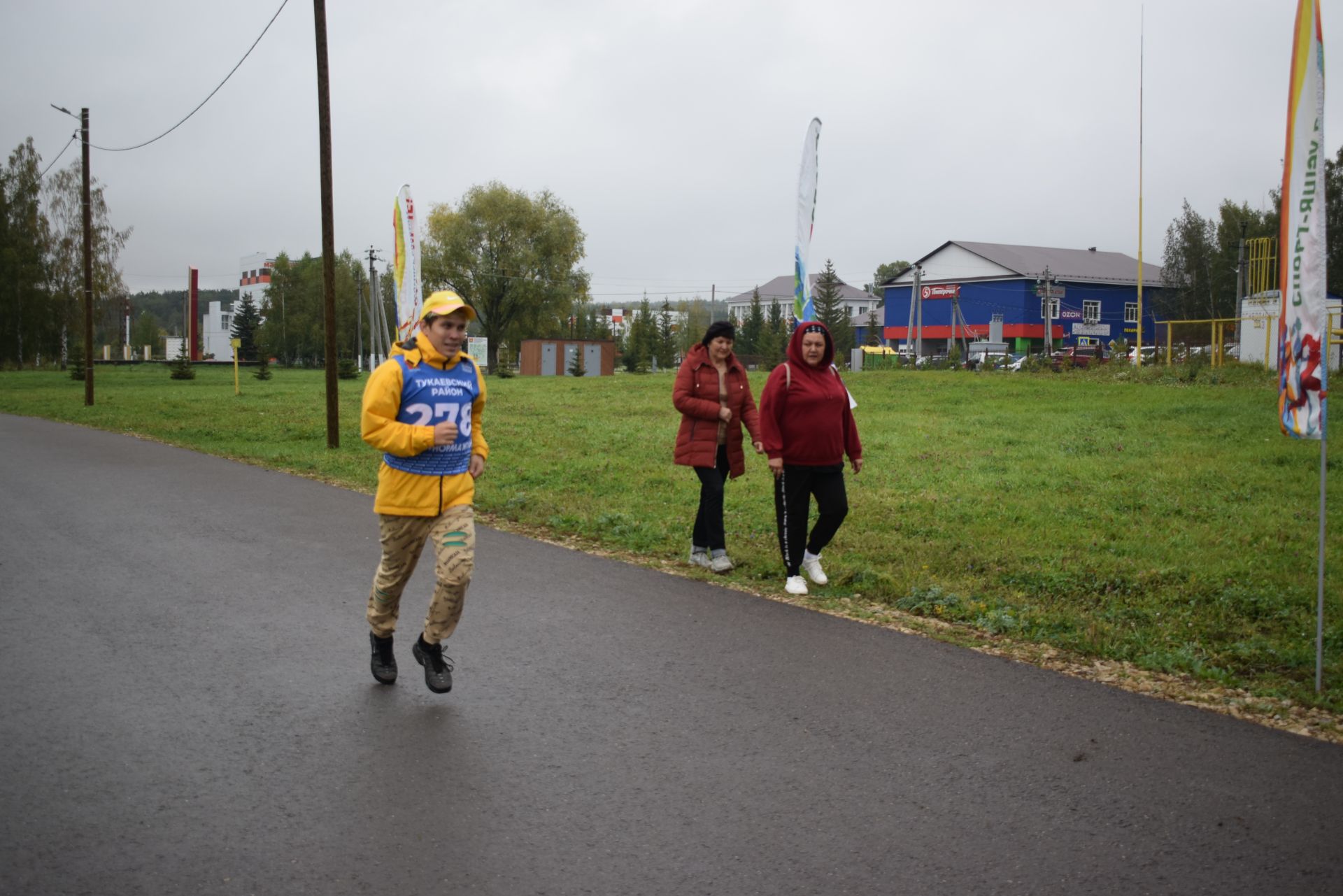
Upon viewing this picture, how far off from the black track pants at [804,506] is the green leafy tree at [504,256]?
245 feet

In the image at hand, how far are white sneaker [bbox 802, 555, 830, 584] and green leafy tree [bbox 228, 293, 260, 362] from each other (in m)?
106

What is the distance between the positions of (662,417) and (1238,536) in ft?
53.4

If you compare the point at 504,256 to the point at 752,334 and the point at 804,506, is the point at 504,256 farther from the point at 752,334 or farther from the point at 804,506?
the point at 804,506

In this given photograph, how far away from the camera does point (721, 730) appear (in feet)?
15.5

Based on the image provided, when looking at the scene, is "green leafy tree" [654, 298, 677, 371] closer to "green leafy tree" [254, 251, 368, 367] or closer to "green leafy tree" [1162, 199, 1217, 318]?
"green leafy tree" [254, 251, 368, 367]

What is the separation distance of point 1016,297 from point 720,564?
269 feet

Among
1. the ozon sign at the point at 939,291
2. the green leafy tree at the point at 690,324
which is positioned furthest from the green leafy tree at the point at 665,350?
the ozon sign at the point at 939,291

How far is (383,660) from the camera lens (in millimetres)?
5406

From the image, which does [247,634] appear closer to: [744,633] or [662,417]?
[744,633]

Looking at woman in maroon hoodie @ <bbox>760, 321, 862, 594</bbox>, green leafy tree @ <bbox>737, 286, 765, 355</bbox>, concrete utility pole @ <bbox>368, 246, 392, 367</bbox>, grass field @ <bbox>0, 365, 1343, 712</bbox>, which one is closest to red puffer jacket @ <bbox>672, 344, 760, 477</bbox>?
woman in maroon hoodie @ <bbox>760, 321, 862, 594</bbox>

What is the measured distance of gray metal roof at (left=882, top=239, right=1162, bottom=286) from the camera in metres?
86.5

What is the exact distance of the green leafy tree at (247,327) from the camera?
10731cm

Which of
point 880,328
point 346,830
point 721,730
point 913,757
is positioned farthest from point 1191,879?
point 880,328

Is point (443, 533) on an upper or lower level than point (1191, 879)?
upper
